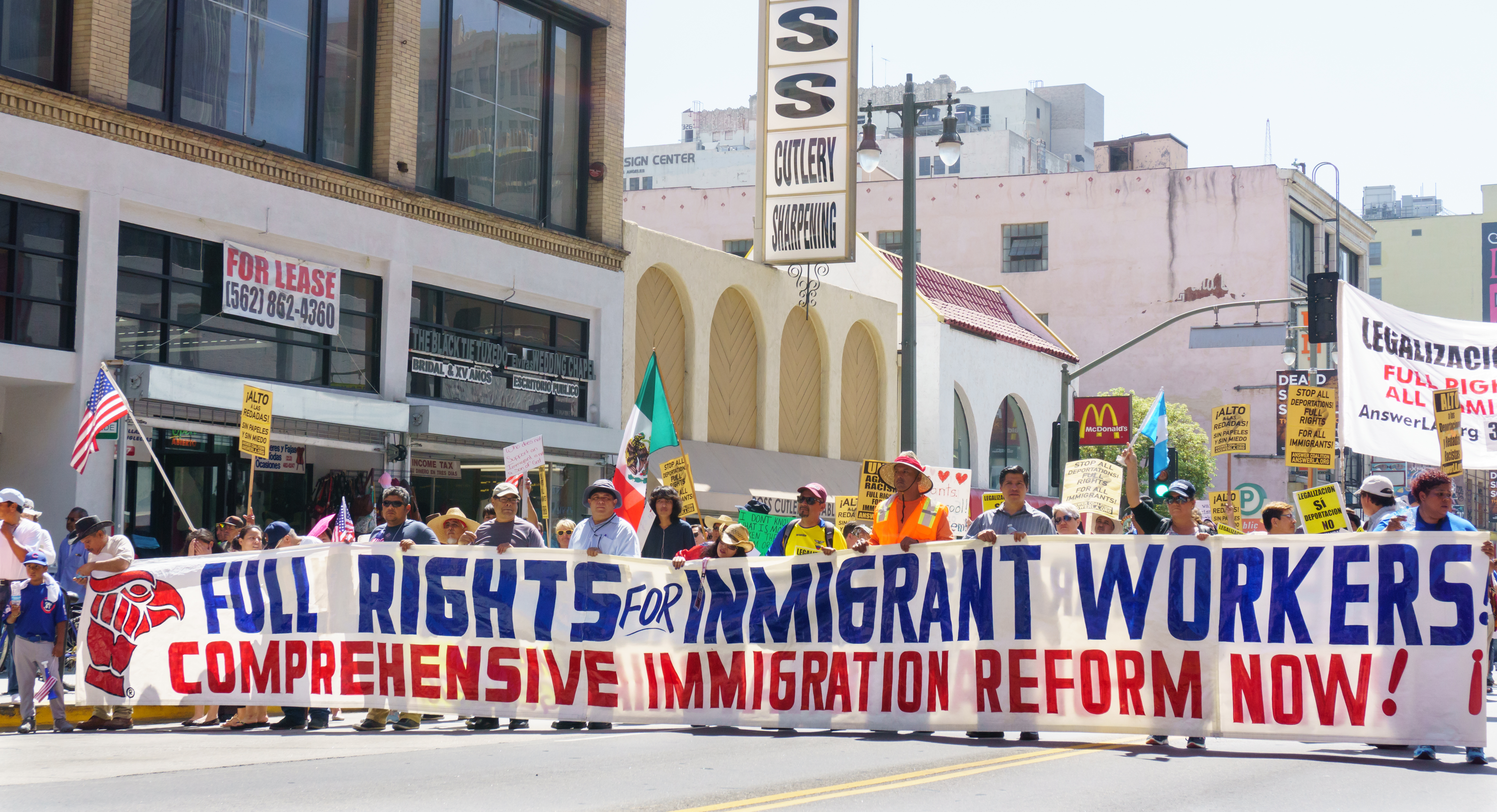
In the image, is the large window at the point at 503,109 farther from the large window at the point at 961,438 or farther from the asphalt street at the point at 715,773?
the asphalt street at the point at 715,773

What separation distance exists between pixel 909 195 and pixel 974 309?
19666mm

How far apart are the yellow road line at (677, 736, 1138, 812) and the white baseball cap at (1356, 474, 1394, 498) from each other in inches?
92.1

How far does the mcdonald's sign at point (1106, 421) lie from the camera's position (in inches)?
1236

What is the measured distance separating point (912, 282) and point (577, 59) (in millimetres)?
9054

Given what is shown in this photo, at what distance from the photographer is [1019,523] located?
11016mm

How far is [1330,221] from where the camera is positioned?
204ft

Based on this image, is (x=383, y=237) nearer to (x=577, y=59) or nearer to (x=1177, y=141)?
(x=577, y=59)

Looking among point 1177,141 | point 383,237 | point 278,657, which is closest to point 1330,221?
point 1177,141

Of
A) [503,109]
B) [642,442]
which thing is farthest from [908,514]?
[503,109]

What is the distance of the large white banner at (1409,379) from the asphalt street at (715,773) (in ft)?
11.9

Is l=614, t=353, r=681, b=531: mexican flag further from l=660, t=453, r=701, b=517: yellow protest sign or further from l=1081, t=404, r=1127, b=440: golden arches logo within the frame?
l=1081, t=404, r=1127, b=440: golden arches logo

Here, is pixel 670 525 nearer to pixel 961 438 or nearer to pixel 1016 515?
pixel 1016 515

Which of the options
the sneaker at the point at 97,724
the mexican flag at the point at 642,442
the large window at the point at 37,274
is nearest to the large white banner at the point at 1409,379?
the mexican flag at the point at 642,442

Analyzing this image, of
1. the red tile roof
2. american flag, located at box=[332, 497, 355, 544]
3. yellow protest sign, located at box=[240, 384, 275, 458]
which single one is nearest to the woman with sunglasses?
american flag, located at box=[332, 497, 355, 544]
